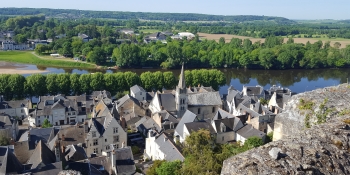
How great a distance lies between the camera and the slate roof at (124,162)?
72.6 feet

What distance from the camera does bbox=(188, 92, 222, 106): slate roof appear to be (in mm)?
39281

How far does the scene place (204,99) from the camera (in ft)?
131

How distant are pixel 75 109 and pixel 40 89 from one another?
13199 millimetres

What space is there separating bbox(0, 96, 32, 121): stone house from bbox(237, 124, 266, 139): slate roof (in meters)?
26.6

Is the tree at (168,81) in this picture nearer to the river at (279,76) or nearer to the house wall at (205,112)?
the river at (279,76)

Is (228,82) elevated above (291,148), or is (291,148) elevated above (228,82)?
(291,148)

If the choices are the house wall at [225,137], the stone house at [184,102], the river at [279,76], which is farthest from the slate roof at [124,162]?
the river at [279,76]

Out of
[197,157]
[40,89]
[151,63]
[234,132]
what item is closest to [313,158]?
[197,157]

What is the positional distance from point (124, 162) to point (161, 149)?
13.4ft

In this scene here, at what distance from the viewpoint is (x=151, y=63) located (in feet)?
285

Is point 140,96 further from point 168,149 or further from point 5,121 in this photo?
point 168,149

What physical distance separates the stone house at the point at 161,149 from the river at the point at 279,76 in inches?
1412

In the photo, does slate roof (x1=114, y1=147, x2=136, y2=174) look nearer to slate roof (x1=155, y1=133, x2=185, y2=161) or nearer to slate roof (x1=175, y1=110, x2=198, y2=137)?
slate roof (x1=155, y1=133, x2=185, y2=161)

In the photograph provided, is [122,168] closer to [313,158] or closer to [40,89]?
[313,158]
